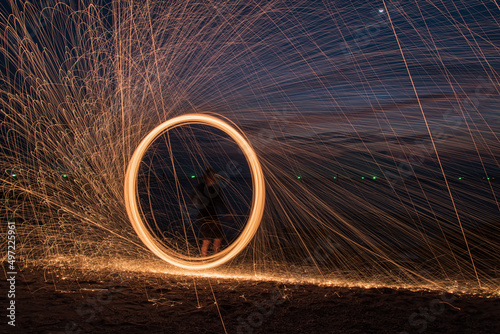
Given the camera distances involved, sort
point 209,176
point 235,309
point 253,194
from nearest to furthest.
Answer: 1. point 235,309
2. point 253,194
3. point 209,176

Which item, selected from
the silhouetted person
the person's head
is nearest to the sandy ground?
the silhouetted person

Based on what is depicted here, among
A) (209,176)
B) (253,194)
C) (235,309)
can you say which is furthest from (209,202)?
(235,309)

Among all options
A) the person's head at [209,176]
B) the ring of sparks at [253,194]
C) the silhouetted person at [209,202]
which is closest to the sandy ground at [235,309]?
the ring of sparks at [253,194]

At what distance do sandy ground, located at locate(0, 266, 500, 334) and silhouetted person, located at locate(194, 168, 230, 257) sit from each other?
4.91 feet

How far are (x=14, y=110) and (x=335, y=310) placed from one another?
625 centimetres

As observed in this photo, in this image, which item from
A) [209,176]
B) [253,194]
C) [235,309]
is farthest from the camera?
[209,176]

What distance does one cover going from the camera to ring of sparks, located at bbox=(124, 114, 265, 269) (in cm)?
502

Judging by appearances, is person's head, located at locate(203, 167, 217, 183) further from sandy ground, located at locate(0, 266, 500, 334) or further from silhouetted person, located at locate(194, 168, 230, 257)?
sandy ground, located at locate(0, 266, 500, 334)

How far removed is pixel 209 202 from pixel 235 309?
2571 mm

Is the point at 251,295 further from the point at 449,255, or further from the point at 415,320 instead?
the point at 449,255

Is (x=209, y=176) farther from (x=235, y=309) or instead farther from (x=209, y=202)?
(x=235, y=309)

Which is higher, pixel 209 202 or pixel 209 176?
pixel 209 176

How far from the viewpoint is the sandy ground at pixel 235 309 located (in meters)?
3.18

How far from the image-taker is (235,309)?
12.2 ft
